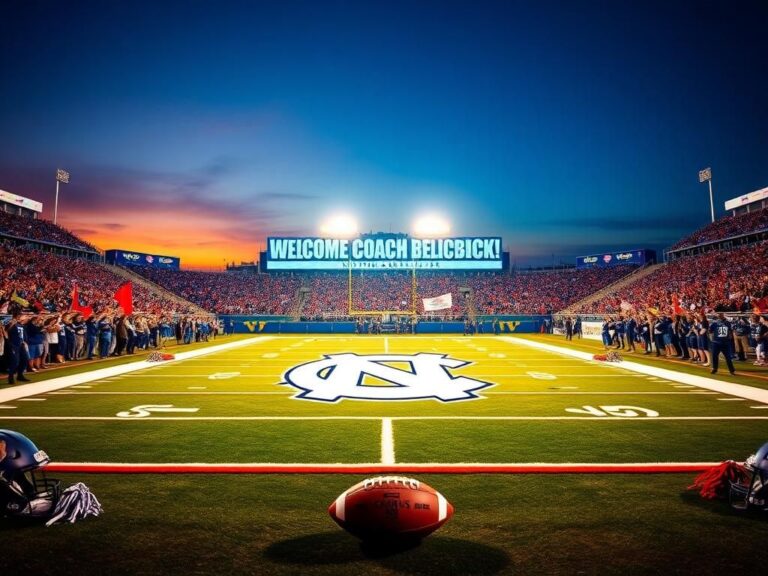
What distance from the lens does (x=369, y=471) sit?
4930 mm

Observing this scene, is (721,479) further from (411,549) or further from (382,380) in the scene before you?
(382,380)

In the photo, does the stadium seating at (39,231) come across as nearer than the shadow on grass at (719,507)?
No

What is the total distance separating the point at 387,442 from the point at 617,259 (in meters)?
60.4

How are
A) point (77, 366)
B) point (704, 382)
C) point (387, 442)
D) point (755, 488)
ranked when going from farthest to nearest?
point (77, 366), point (704, 382), point (387, 442), point (755, 488)

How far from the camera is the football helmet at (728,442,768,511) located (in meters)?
3.59

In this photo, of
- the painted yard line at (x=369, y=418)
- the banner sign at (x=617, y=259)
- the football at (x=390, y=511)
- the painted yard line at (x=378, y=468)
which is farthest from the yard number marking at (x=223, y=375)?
the banner sign at (x=617, y=259)

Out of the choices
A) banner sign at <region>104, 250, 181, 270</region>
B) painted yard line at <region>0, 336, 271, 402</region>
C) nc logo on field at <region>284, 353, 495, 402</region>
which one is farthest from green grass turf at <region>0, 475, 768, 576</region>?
banner sign at <region>104, 250, 181, 270</region>

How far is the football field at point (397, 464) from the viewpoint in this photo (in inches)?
128

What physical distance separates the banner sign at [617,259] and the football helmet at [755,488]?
189 feet

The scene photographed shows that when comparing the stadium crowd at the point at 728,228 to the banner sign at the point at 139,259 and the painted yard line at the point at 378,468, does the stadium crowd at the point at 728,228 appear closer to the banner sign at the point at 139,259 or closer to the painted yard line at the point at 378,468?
the painted yard line at the point at 378,468

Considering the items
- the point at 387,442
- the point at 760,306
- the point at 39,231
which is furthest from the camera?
the point at 39,231

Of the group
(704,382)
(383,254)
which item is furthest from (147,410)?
(383,254)

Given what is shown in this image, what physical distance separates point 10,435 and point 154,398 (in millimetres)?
6199

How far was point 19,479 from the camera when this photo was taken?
354 cm
